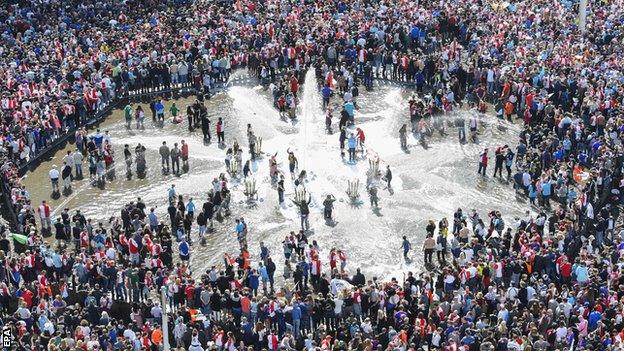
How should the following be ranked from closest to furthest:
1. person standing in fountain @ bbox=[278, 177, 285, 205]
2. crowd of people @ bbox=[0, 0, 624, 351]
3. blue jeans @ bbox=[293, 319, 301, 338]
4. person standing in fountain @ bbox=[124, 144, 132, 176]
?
crowd of people @ bbox=[0, 0, 624, 351] → blue jeans @ bbox=[293, 319, 301, 338] → person standing in fountain @ bbox=[278, 177, 285, 205] → person standing in fountain @ bbox=[124, 144, 132, 176]

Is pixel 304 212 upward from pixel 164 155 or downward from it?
downward

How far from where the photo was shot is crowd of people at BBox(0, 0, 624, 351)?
3612cm

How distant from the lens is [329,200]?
45.2 meters

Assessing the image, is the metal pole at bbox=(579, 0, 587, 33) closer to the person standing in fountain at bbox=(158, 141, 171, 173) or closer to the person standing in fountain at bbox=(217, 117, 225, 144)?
the person standing in fountain at bbox=(217, 117, 225, 144)

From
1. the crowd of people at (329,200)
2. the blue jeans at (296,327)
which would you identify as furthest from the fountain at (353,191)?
the blue jeans at (296,327)

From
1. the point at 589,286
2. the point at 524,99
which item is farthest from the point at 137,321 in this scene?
the point at 524,99

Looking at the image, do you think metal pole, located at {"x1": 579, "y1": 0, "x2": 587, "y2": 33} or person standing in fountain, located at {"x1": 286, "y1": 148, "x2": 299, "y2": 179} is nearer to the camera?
person standing in fountain, located at {"x1": 286, "y1": 148, "x2": 299, "y2": 179}

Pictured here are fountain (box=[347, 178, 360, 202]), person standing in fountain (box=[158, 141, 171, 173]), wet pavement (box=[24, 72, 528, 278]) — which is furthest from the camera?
person standing in fountain (box=[158, 141, 171, 173])

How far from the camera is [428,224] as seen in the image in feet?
143

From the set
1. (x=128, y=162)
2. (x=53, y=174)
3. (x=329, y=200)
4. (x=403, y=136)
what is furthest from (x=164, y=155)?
(x=403, y=136)

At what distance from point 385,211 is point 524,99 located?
38.5 feet

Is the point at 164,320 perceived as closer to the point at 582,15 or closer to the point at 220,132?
the point at 220,132

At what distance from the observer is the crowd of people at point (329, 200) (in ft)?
119

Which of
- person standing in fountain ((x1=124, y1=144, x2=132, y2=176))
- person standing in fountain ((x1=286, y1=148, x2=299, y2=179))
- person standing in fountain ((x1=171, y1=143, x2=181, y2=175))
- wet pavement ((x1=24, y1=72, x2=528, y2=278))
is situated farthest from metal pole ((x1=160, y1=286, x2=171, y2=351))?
person standing in fountain ((x1=124, y1=144, x2=132, y2=176))
